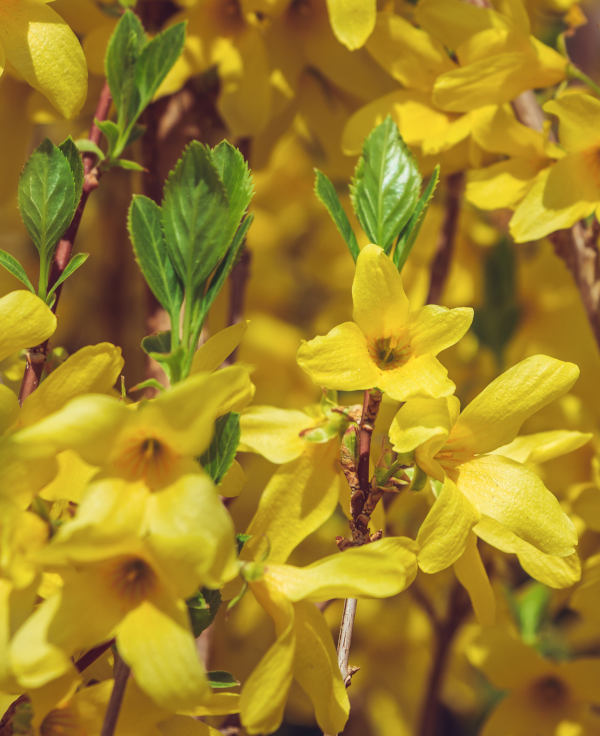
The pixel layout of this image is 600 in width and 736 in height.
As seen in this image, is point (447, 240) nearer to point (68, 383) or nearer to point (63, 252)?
point (63, 252)

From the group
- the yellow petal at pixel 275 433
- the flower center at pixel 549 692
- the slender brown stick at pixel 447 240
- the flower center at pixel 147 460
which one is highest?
the flower center at pixel 147 460

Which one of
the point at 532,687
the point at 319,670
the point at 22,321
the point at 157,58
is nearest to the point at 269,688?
the point at 319,670

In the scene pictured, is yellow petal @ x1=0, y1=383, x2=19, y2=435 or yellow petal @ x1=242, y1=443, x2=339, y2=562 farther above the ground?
yellow petal @ x1=0, y1=383, x2=19, y2=435

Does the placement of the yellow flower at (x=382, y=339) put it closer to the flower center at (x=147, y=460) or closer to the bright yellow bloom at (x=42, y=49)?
the flower center at (x=147, y=460)

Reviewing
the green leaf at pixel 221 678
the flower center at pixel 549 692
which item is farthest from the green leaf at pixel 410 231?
the flower center at pixel 549 692

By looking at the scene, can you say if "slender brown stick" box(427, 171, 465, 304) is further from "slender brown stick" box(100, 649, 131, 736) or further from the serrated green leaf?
"slender brown stick" box(100, 649, 131, 736)

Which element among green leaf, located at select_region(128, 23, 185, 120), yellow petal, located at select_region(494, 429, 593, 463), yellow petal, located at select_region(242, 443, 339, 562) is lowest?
yellow petal, located at select_region(494, 429, 593, 463)

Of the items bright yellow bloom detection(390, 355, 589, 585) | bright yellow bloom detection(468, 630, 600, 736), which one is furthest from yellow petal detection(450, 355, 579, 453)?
bright yellow bloom detection(468, 630, 600, 736)
